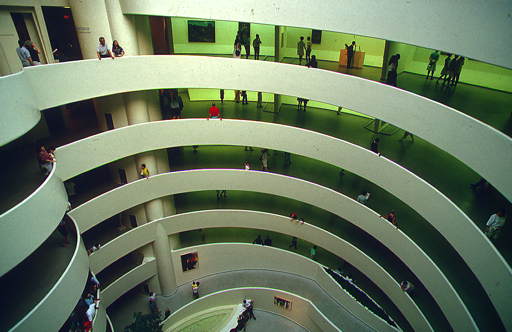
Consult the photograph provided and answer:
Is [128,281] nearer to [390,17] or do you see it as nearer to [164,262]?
[164,262]

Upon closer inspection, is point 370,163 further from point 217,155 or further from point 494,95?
point 217,155

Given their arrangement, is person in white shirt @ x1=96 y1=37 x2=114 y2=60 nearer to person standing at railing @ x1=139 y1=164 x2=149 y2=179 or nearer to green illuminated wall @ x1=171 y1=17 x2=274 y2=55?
person standing at railing @ x1=139 y1=164 x2=149 y2=179

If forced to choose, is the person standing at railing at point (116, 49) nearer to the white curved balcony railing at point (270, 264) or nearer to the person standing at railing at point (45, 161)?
the person standing at railing at point (45, 161)

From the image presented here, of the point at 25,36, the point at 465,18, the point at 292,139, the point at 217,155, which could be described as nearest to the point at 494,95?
the point at 465,18

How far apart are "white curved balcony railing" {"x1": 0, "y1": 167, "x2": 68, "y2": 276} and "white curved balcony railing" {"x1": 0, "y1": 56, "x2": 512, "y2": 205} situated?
203 centimetres

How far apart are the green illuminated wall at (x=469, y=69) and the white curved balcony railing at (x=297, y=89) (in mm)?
4755

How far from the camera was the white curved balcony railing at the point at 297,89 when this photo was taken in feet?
34.9

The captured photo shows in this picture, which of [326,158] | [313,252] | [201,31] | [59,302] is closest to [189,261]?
[313,252]

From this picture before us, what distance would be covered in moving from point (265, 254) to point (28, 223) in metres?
16.6

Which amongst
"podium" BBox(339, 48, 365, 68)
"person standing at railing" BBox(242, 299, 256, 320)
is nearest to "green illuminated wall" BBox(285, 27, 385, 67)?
"podium" BBox(339, 48, 365, 68)

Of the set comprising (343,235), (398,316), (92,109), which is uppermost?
(92,109)

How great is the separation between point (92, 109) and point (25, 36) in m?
5.91

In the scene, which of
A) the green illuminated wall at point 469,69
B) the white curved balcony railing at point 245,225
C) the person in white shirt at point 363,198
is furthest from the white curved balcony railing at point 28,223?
the green illuminated wall at point 469,69

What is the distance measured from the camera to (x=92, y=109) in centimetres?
1973
